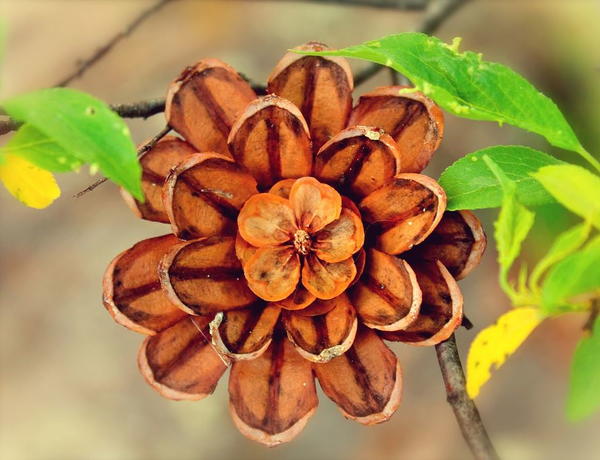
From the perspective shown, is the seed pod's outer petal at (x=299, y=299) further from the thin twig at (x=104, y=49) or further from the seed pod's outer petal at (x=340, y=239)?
the thin twig at (x=104, y=49)

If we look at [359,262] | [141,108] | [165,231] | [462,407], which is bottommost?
[165,231]

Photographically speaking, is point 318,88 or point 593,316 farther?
point 318,88

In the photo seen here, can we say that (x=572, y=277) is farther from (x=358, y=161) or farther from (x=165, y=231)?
(x=165, y=231)

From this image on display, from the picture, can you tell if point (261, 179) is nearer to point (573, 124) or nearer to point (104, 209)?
point (573, 124)

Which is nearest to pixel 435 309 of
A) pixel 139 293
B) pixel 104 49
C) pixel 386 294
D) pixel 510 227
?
pixel 386 294

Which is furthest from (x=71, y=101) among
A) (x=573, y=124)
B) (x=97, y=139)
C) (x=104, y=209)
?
(x=104, y=209)

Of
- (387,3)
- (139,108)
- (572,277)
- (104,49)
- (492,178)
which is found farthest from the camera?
(387,3)

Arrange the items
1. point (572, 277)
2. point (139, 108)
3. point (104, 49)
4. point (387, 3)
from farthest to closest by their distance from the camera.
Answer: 1. point (387, 3)
2. point (104, 49)
3. point (139, 108)
4. point (572, 277)

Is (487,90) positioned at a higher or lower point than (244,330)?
higher
